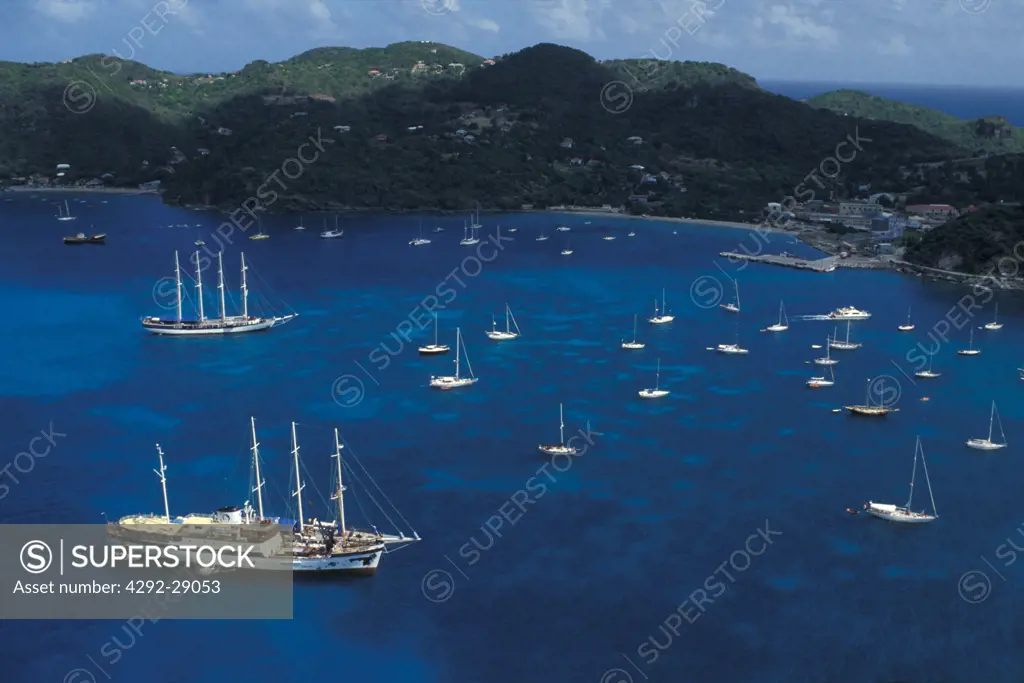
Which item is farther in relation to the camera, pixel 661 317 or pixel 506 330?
pixel 661 317

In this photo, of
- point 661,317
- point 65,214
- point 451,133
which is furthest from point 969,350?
point 451,133

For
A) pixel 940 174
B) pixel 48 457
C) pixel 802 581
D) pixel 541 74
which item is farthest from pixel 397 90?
pixel 802 581

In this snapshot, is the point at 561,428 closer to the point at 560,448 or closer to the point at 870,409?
the point at 560,448

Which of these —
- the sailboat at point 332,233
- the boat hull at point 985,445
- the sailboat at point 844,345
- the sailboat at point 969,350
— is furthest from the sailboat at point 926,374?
the sailboat at point 332,233

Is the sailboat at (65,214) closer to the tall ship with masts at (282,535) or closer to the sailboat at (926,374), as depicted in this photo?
the tall ship with masts at (282,535)

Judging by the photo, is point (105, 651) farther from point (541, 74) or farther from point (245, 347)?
point (541, 74)

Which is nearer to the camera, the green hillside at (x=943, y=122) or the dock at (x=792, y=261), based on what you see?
the dock at (x=792, y=261)
